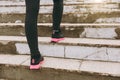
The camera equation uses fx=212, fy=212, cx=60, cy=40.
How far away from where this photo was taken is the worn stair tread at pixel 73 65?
7.39 feet

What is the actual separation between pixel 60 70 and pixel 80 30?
30.5 inches

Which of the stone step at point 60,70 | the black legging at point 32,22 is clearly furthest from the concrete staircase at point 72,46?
the black legging at point 32,22

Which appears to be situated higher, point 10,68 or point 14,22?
point 14,22

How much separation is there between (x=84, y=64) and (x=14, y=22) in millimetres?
1587

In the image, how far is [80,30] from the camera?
9.57 feet

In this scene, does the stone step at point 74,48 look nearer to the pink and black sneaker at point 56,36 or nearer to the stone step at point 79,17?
the pink and black sneaker at point 56,36

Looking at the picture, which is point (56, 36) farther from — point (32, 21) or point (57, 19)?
point (32, 21)

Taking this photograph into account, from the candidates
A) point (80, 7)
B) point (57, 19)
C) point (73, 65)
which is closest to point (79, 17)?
point (80, 7)

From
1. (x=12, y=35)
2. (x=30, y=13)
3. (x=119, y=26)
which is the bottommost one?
(x=12, y=35)

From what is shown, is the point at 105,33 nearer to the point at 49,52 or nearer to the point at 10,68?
the point at 49,52

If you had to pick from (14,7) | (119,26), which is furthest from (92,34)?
(14,7)

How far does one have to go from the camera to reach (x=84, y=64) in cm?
246

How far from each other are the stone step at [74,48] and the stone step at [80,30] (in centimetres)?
13

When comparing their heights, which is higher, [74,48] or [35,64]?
[74,48]
